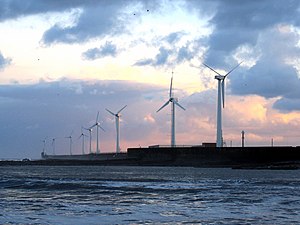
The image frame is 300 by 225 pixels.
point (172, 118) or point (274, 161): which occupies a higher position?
point (172, 118)

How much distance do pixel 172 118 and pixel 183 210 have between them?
10321cm

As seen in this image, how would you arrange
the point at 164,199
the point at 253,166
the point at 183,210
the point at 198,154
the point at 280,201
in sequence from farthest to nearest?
the point at 198,154 → the point at 253,166 → the point at 164,199 → the point at 280,201 → the point at 183,210

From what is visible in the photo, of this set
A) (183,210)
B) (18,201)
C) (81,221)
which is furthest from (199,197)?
(81,221)

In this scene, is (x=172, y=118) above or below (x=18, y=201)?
above

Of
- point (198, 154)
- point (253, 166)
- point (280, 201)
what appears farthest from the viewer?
point (198, 154)

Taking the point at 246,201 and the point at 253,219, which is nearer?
the point at 253,219

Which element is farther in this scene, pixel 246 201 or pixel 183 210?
pixel 246 201

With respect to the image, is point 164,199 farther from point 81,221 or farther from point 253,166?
point 253,166

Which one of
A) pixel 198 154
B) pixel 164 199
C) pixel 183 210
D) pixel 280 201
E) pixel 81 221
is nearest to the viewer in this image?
pixel 81 221

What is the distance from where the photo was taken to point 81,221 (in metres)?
29.7

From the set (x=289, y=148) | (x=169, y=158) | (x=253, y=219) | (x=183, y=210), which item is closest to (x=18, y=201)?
(x=183, y=210)

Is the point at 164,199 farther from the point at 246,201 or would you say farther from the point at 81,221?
the point at 81,221

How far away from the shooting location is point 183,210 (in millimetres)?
35188

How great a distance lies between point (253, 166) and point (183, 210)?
100771mm
